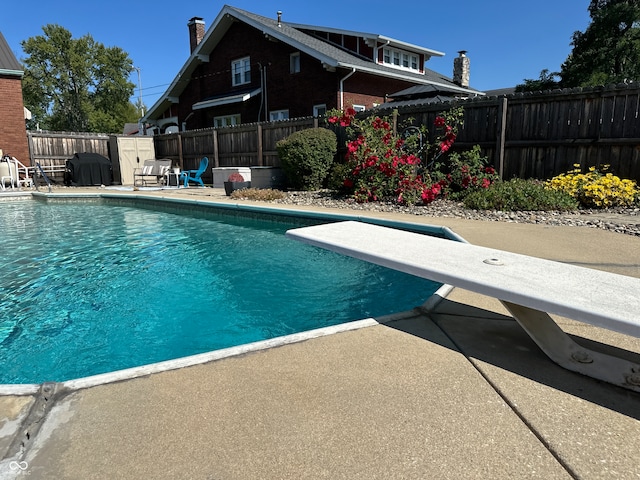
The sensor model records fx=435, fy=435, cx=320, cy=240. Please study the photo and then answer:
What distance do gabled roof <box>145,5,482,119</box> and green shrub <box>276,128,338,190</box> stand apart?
6416 millimetres

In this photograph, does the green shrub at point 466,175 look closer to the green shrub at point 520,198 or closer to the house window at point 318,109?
the green shrub at point 520,198

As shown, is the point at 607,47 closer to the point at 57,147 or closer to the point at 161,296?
the point at 161,296

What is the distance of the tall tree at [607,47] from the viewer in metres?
19.9

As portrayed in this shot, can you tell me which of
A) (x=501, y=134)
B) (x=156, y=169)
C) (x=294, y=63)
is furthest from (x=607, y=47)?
(x=156, y=169)

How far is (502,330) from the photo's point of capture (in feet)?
8.64

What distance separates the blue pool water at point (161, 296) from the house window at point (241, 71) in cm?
1532

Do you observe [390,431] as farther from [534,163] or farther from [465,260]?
[534,163]

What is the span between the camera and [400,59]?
2042 centimetres

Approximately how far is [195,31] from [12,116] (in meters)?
10.9

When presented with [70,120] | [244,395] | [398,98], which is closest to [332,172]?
[398,98]

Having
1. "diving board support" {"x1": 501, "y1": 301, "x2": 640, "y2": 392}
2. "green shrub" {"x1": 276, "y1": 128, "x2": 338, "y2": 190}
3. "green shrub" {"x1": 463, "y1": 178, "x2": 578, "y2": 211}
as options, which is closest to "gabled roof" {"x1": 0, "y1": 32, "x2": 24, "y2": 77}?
"green shrub" {"x1": 276, "y1": 128, "x2": 338, "y2": 190}

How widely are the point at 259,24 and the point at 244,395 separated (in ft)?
64.8

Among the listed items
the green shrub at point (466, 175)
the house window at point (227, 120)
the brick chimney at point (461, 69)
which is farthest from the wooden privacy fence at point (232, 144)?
the brick chimney at point (461, 69)

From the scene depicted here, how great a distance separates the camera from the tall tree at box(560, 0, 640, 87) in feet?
65.2
